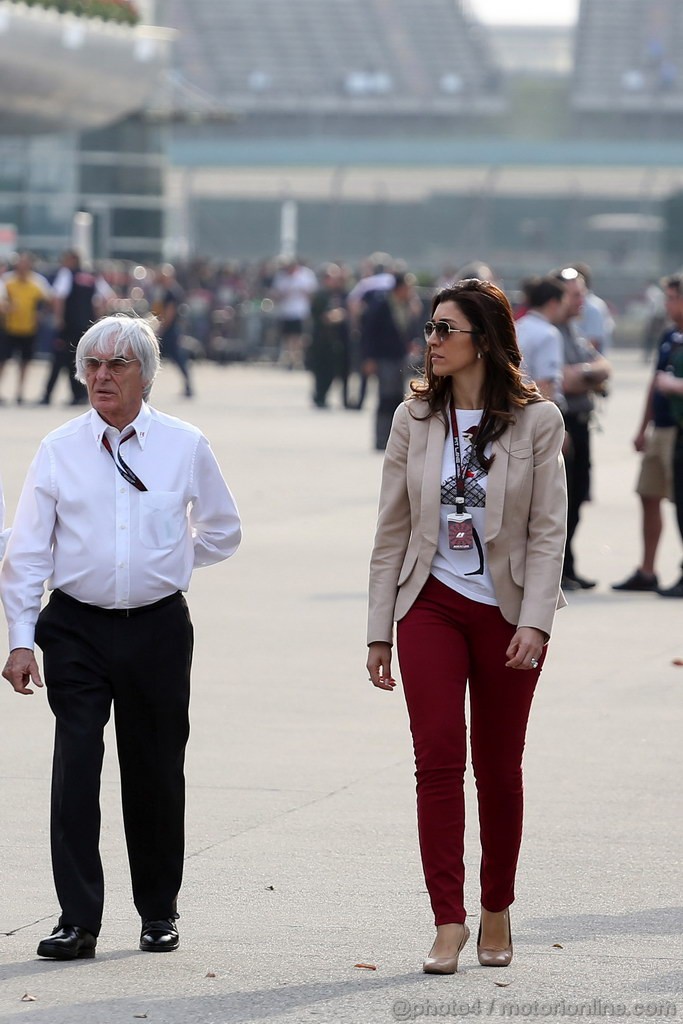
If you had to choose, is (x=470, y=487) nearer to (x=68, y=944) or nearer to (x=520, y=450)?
(x=520, y=450)

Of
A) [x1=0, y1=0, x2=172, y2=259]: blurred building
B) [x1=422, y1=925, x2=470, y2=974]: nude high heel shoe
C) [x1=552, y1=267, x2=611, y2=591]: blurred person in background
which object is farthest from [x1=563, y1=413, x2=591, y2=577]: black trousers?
[x1=0, y1=0, x2=172, y2=259]: blurred building

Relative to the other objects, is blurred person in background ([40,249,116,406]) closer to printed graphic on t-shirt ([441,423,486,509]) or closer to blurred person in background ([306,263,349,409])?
blurred person in background ([306,263,349,409])

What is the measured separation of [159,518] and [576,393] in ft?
21.5

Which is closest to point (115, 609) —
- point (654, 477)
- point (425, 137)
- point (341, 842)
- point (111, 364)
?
point (111, 364)

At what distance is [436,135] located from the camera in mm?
74812

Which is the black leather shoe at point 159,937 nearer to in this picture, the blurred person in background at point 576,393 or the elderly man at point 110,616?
the elderly man at point 110,616

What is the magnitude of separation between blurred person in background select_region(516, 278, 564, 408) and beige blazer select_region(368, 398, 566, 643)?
222 inches

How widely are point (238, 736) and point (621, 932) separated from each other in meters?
2.63

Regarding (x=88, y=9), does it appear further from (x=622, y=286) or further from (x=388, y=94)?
(x=388, y=94)

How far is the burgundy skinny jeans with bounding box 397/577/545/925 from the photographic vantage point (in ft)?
15.1

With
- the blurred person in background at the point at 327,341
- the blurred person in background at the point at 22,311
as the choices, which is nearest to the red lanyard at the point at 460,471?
the blurred person in background at the point at 22,311

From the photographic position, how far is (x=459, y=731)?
182 inches

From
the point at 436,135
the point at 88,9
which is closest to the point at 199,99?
the point at 88,9

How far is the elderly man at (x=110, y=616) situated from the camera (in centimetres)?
476
